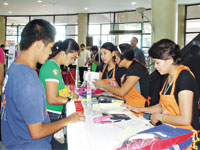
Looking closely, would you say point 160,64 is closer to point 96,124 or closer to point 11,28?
point 96,124

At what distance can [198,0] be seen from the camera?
31.4 ft

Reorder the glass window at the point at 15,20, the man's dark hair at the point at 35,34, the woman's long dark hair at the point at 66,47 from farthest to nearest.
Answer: the glass window at the point at 15,20 → the woman's long dark hair at the point at 66,47 → the man's dark hair at the point at 35,34

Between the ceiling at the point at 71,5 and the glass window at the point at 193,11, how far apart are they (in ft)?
1.84

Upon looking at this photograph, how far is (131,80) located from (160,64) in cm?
74

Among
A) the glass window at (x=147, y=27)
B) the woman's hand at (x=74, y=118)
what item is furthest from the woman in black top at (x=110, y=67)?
the glass window at (x=147, y=27)

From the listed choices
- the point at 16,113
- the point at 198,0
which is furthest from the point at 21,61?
the point at 198,0

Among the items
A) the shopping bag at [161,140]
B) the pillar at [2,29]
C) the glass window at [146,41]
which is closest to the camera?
the shopping bag at [161,140]

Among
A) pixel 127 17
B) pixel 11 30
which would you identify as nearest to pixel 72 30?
pixel 127 17

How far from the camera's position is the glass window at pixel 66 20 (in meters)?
13.3

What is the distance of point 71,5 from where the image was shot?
35.4ft

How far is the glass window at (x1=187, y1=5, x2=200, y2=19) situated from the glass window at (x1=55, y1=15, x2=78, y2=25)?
636cm

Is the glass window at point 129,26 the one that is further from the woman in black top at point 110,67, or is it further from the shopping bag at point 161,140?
the shopping bag at point 161,140

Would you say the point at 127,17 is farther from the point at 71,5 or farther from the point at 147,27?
A: the point at 71,5

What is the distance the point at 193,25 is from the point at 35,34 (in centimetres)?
1086
